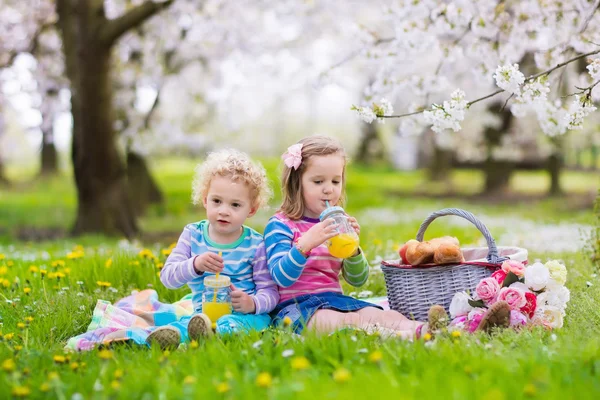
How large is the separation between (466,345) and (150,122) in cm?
1021

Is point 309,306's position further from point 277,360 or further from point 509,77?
point 509,77

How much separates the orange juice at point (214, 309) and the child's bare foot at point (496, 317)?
1304 millimetres

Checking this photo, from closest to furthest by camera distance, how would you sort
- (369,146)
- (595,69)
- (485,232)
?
(485,232), (595,69), (369,146)

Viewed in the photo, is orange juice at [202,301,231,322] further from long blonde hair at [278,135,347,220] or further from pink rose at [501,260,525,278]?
pink rose at [501,260,525,278]

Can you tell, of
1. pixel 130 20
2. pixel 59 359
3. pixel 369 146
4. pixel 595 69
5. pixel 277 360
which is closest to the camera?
pixel 277 360

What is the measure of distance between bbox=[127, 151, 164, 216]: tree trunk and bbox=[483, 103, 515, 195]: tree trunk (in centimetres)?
801

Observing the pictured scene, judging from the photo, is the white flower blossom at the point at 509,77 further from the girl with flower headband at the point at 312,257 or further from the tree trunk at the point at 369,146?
the tree trunk at the point at 369,146

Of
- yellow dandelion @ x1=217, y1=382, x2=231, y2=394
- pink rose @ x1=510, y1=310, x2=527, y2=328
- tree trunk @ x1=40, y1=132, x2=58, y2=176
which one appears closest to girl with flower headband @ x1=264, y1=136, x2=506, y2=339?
pink rose @ x1=510, y1=310, x2=527, y2=328

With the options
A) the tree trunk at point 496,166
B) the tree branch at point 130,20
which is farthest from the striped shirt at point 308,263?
the tree trunk at point 496,166

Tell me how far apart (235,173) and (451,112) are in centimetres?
125

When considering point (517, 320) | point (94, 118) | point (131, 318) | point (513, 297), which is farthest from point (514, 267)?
point (94, 118)

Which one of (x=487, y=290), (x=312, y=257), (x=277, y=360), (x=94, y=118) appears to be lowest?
(x=277, y=360)

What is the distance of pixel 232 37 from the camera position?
11.6 meters

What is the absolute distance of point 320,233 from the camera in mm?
3443
